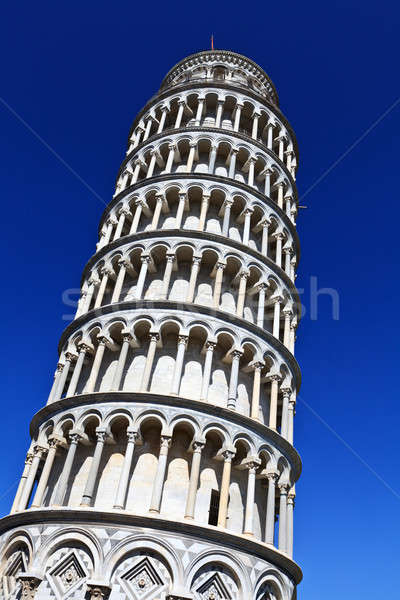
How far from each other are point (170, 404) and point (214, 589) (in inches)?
225

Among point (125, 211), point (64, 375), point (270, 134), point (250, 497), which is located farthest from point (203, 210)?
point (250, 497)

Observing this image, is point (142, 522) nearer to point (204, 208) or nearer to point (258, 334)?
point (258, 334)

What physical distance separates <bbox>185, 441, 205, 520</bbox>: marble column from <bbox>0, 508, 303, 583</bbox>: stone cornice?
1.72 feet

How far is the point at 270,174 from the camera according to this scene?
2938 cm

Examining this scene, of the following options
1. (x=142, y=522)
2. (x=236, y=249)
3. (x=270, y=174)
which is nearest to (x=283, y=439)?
(x=142, y=522)

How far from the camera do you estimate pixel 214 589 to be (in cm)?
1631

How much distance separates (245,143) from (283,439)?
15788 mm

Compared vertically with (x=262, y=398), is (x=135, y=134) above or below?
above

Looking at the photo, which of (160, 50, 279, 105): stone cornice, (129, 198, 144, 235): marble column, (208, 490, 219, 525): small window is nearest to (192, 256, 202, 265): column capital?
(129, 198, 144, 235): marble column

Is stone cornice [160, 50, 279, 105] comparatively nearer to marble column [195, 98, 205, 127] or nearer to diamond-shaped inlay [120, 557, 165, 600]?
marble column [195, 98, 205, 127]

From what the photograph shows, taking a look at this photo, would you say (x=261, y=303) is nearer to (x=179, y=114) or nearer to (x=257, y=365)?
(x=257, y=365)

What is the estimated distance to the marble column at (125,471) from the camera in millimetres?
16797

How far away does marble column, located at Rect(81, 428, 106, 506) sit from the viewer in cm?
1720

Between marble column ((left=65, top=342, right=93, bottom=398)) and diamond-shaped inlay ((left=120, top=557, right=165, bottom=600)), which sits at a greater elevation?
marble column ((left=65, top=342, right=93, bottom=398))
